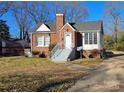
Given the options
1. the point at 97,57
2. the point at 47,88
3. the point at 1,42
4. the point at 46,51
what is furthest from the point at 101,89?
the point at 1,42

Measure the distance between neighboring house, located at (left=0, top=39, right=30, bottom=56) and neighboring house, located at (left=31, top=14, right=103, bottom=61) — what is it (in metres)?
13.8

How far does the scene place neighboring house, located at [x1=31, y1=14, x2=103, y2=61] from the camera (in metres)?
35.8

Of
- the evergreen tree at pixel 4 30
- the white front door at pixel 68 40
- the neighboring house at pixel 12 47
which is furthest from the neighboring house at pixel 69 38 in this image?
the evergreen tree at pixel 4 30

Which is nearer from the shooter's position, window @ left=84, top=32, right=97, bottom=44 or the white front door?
window @ left=84, top=32, right=97, bottom=44

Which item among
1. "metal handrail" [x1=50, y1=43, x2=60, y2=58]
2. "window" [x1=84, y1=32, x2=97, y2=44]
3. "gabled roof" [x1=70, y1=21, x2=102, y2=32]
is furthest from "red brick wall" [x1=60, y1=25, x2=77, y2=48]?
"window" [x1=84, y1=32, x2=97, y2=44]

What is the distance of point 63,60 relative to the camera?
31156mm

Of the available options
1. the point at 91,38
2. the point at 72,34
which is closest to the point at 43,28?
the point at 72,34

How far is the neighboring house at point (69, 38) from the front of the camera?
3575 centimetres

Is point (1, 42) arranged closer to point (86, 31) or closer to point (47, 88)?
point (86, 31)

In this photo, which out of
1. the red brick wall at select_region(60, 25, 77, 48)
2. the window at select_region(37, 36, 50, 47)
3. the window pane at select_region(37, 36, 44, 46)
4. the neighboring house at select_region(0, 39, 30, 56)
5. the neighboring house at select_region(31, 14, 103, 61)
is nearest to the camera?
the neighboring house at select_region(31, 14, 103, 61)

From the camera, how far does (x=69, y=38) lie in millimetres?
36781

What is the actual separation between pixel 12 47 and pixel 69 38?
2428 centimetres

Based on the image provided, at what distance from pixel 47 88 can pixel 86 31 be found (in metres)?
23.7

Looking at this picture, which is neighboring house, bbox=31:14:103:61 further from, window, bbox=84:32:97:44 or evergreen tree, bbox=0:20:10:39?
evergreen tree, bbox=0:20:10:39
